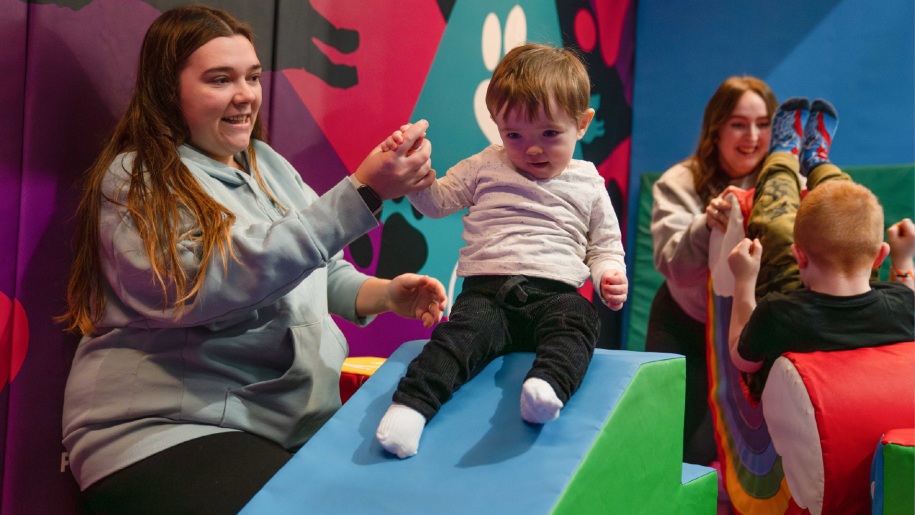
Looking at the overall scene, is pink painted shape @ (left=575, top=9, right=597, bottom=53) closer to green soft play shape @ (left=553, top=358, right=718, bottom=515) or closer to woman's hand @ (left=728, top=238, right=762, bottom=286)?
woman's hand @ (left=728, top=238, right=762, bottom=286)

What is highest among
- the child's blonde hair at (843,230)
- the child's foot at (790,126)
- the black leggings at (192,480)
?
the child's foot at (790,126)

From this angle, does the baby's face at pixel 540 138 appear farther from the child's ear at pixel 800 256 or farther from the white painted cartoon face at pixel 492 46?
the white painted cartoon face at pixel 492 46

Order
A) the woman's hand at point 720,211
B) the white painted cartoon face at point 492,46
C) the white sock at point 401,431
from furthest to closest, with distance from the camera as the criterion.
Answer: the white painted cartoon face at point 492,46 < the woman's hand at point 720,211 < the white sock at point 401,431

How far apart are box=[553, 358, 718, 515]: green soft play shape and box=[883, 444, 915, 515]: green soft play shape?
0.34 meters

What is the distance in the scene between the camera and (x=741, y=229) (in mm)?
2375

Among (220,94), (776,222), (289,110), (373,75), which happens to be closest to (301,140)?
(289,110)

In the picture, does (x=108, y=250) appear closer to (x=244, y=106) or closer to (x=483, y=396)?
(x=244, y=106)

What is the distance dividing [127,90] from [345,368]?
0.85m

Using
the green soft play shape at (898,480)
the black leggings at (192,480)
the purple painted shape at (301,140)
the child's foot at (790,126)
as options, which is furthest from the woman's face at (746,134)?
the black leggings at (192,480)

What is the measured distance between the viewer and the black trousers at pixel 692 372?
2.95m

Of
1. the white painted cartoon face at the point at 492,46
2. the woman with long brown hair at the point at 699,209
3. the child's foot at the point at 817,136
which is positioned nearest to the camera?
the child's foot at the point at 817,136

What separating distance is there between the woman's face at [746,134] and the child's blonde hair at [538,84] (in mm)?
1521

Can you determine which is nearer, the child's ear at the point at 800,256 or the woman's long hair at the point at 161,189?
the woman's long hair at the point at 161,189

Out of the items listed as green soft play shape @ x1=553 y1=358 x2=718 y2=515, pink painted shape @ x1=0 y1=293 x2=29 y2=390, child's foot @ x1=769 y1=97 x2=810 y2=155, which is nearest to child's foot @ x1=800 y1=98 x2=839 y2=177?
child's foot @ x1=769 y1=97 x2=810 y2=155
